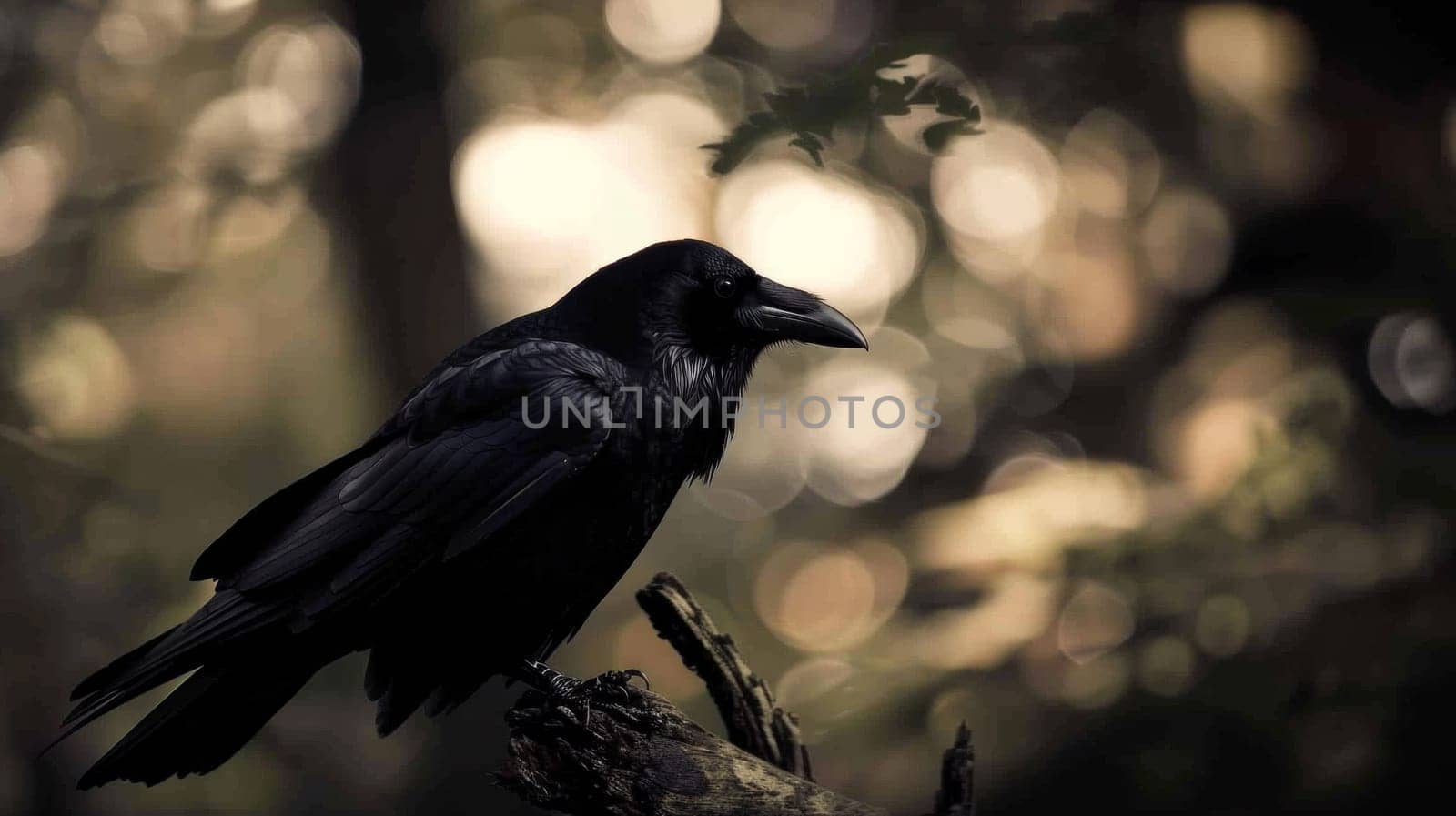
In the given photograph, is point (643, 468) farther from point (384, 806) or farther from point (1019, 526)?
point (384, 806)

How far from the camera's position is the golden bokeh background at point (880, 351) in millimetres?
3092

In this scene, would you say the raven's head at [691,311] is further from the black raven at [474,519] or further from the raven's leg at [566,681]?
the raven's leg at [566,681]

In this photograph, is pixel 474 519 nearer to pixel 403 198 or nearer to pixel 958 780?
pixel 958 780

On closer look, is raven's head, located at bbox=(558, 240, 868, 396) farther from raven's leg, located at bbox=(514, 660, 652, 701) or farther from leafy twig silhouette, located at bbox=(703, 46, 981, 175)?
raven's leg, located at bbox=(514, 660, 652, 701)

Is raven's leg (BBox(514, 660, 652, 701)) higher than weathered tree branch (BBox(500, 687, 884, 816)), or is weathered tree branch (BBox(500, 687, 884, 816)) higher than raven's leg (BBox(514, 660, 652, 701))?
raven's leg (BBox(514, 660, 652, 701))

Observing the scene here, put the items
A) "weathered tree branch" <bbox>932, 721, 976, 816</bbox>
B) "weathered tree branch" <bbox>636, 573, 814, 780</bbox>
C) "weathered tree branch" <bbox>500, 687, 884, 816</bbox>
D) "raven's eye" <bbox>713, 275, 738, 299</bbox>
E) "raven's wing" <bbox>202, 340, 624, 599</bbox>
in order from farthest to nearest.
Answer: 1. "raven's eye" <bbox>713, 275, 738, 299</bbox>
2. "weathered tree branch" <bbox>636, 573, 814, 780</bbox>
3. "weathered tree branch" <bbox>932, 721, 976, 816</bbox>
4. "raven's wing" <bbox>202, 340, 624, 599</bbox>
5. "weathered tree branch" <bbox>500, 687, 884, 816</bbox>

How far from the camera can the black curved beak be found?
2.81m

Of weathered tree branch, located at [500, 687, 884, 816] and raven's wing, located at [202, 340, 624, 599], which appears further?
raven's wing, located at [202, 340, 624, 599]

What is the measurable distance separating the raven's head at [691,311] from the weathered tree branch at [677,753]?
61 cm

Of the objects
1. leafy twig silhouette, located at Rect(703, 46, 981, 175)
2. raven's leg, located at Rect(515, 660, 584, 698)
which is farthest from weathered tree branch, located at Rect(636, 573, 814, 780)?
leafy twig silhouette, located at Rect(703, 46, 981, 175)

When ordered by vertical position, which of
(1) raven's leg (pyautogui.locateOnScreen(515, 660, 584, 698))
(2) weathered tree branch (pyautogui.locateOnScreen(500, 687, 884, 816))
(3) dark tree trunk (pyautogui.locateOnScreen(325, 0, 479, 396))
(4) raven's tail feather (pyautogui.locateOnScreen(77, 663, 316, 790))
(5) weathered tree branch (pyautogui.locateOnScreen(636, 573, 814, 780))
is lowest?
(4) raven's tail feather (pyautogui.locateOnScreen(77, 663, 316, 790))

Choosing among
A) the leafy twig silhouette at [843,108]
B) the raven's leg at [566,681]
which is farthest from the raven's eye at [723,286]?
the raven's leg at [566,681]

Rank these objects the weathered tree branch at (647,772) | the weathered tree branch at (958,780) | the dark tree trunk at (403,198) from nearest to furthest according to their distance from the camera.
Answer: the weathered tree branch at (647,772), the weathered tree branch at (958,780), the dark tree trunk at (403,198)

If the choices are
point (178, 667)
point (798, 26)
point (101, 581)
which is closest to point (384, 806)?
point (101, 581)
